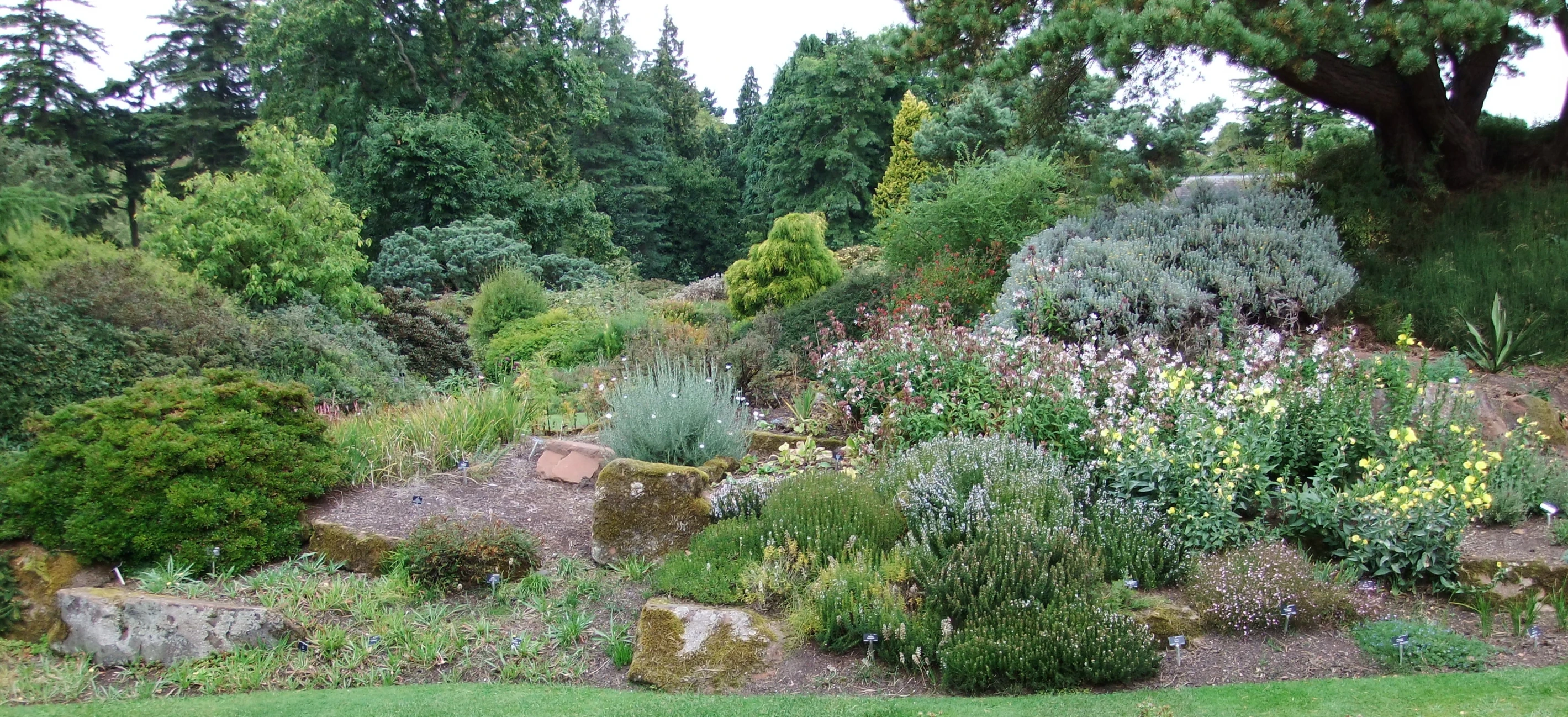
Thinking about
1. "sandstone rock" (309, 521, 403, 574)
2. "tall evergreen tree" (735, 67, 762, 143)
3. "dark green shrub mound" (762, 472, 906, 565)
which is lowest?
"sandstone rock" (309, 521, 403, 574)

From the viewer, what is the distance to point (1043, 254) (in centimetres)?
904

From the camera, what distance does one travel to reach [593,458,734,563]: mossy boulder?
5.70m

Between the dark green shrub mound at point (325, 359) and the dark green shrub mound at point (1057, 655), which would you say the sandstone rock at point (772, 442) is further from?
the dark green shrub mound at point (325, 359)

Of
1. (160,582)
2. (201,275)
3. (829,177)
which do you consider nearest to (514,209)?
(829,177)

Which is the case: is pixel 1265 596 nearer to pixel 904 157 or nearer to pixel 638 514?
pixel 638 514

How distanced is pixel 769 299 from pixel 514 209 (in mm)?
13409

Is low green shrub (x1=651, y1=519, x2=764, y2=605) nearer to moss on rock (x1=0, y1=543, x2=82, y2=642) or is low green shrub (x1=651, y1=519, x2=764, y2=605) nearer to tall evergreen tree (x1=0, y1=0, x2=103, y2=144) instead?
moss on rock (x1=0, y1=543, x2=82, y2=642)

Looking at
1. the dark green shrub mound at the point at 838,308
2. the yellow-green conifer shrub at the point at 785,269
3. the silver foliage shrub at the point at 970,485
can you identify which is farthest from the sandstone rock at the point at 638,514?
the yellow-green conifer shrub at the point at 785,269

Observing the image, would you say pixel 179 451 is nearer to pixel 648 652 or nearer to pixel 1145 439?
pixel 648 652

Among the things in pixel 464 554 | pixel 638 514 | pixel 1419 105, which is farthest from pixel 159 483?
pixel 1419 105

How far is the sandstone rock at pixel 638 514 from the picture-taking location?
5.70 metres

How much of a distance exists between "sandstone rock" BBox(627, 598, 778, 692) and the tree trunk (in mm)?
7968

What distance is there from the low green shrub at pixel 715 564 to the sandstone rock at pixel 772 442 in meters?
1.72

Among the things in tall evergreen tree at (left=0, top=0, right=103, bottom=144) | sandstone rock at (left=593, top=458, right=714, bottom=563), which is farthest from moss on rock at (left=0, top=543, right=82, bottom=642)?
tall evergreen tree at (left=0, top=0, right=103, bottom=144)
